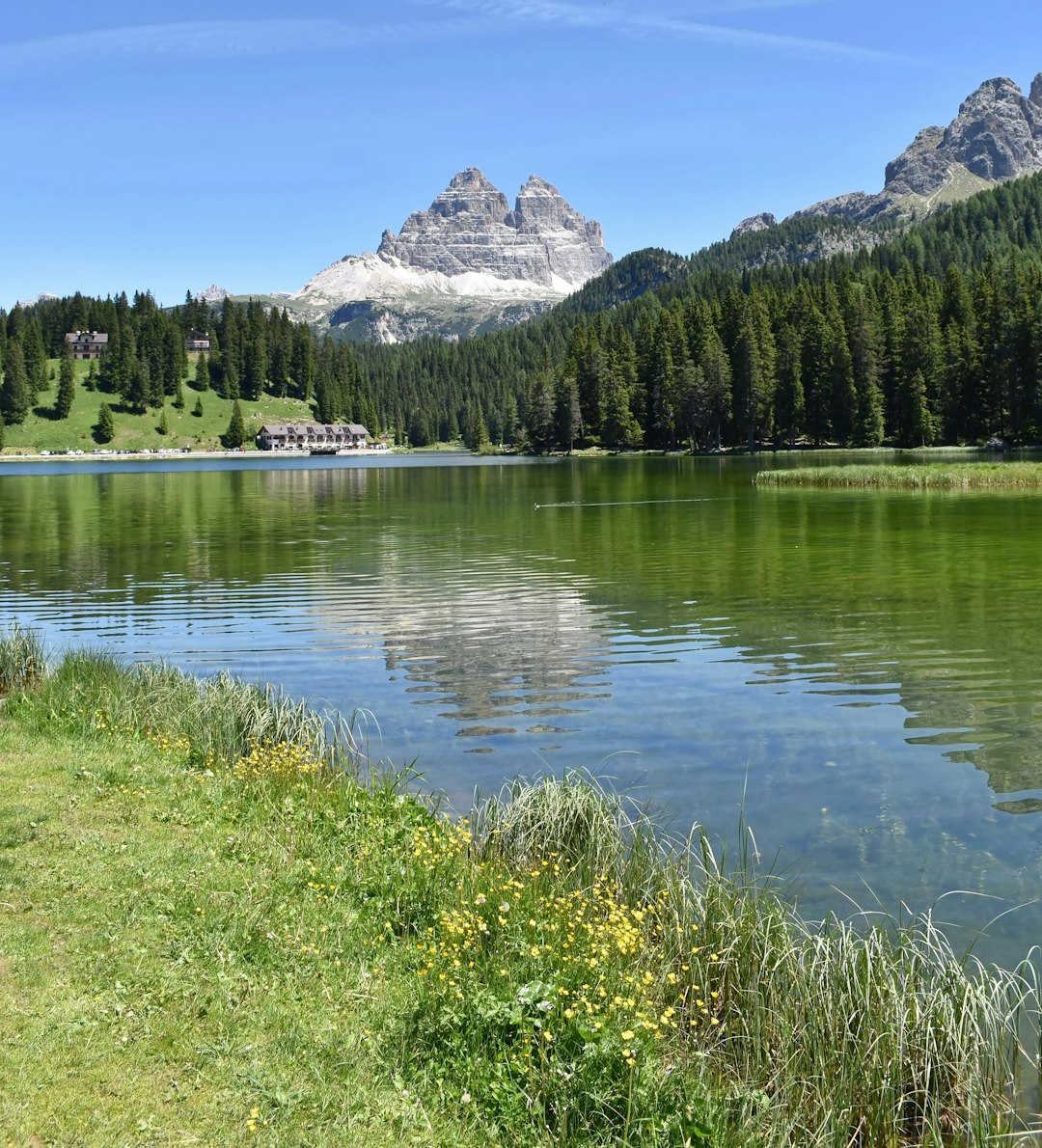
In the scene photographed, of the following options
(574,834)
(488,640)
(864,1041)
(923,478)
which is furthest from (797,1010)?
(923,478)

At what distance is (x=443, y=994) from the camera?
7965 millimetres

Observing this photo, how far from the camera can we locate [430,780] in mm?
16391

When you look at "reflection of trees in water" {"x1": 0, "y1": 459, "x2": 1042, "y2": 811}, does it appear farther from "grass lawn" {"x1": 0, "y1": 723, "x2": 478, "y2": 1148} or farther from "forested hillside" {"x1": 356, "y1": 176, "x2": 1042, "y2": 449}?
"forested hillside" {"x1": 356, "y1": 176, "x2": 1042, "y2": 449}

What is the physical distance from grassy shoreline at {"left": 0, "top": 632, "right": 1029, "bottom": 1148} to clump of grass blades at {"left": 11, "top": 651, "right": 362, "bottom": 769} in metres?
3.72

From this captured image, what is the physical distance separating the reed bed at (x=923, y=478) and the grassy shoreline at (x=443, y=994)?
2837 inches

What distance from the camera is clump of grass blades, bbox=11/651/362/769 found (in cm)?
1647

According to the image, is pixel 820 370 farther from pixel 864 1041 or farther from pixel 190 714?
pixel 864 1041

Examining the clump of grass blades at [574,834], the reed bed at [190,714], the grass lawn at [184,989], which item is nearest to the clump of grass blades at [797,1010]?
the clump of grass blades at [574,834]

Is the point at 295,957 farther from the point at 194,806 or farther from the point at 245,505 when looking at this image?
the point at 245,505

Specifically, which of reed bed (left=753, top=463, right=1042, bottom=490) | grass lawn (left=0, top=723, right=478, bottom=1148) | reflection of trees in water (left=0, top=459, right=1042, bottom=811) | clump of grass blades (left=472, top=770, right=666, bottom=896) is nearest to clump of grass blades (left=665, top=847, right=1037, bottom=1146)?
clump of grass blades (left=472, top=770, right=666, bottom=896)

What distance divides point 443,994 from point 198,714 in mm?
10643

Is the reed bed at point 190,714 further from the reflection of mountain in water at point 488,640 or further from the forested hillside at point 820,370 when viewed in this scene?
the forested hillside at point 820,370

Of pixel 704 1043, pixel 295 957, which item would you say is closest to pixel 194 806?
pixel 295 957

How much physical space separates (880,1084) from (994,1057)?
1.06 m
